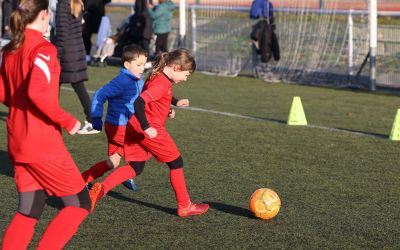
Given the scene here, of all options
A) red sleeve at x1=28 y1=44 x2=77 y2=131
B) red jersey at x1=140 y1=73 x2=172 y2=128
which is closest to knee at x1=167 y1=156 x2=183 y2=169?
red jersey at x1=140 y1=73 x2=172 y2=128

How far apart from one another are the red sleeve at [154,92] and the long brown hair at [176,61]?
14cm

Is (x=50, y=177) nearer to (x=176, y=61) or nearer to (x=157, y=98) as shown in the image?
(x=157, y=98)

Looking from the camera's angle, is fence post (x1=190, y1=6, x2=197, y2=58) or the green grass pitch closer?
the green grass pitch

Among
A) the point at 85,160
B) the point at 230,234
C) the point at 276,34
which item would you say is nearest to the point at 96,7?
the point at 276,34

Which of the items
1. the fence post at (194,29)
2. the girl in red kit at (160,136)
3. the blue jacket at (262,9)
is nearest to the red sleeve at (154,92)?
the girl in red kit at (160,136)

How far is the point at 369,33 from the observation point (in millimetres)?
16156

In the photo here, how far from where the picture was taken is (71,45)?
433 inches

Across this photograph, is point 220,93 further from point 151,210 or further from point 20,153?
point 20,153

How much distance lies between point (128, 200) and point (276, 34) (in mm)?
11111

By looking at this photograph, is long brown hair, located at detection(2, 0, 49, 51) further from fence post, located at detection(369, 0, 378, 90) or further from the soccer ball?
fence post, located at detection(369, 0, 378, 90)

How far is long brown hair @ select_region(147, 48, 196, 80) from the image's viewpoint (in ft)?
22.1

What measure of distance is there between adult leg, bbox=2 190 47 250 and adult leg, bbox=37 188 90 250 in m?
0.10

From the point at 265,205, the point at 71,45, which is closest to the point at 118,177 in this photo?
the point at 265,205

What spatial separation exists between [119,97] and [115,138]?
36cm
